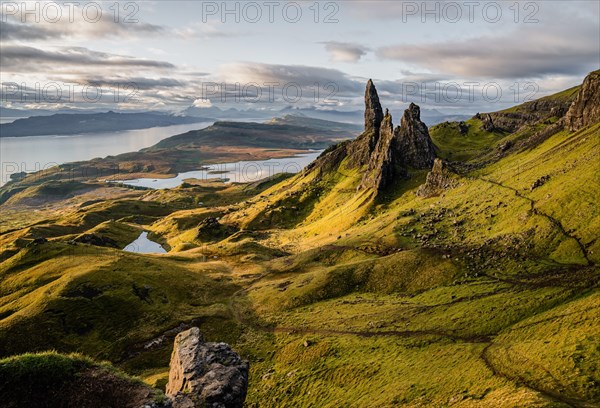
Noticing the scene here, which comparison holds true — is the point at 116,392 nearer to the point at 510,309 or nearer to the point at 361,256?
the point at 510,309

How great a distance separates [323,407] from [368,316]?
1000 inches

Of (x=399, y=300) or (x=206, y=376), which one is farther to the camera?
(x=399, y=300)

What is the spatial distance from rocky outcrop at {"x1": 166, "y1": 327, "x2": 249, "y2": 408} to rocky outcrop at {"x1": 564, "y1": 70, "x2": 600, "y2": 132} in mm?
144234

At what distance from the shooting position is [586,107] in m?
132

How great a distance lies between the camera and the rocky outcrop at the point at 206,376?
3064cm

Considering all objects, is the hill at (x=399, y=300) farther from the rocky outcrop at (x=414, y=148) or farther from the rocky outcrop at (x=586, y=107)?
the rocky outcrop at (x=414, y=148)

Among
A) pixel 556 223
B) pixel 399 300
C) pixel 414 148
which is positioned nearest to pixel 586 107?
pixel 414 148

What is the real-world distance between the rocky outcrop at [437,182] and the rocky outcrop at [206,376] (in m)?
126

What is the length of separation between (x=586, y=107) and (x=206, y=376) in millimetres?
154830

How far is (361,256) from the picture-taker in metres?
109

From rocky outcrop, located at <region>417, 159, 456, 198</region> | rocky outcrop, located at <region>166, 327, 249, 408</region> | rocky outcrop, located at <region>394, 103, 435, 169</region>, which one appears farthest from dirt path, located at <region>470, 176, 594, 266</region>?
rocky outcrop, located at <region>394, 103, 435, 169</region>

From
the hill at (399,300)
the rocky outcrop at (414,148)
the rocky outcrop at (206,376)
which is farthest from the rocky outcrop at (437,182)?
the rocky outcrop at (206,376)

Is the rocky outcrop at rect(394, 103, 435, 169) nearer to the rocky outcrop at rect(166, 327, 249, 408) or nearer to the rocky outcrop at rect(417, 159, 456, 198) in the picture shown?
the rocky outcrop at rect(417, 159, 456, 198)

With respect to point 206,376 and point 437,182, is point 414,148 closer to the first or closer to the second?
point 437,182
